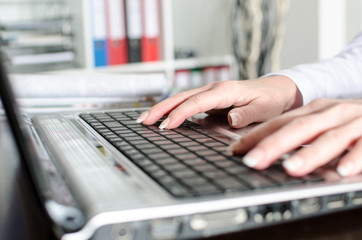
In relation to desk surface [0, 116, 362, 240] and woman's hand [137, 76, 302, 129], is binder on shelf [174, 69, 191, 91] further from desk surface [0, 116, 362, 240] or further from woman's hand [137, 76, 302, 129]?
desk surface [0, 116, 362, 240]

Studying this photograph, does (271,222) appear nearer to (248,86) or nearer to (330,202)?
(330,202)

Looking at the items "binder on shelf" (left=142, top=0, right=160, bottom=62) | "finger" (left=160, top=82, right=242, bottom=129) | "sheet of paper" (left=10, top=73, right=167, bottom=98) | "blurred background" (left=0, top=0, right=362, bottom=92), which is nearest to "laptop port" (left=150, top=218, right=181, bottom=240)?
"finger" (left=160, top=82, right=242, bottom=129)

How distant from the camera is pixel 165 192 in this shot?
35cm

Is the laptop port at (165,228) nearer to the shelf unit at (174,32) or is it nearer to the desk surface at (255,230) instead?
the desk surface at (255,230)

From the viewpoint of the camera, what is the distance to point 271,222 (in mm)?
346

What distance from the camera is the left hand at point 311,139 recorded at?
40 centimetres

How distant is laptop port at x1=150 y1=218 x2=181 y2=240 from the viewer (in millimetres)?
316

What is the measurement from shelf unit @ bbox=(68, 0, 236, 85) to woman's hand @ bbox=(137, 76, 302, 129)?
4.97 ft

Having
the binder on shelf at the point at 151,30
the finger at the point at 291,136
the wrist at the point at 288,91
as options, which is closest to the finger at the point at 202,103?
the wrist at the point at 288,91

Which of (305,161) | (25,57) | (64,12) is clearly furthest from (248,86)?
(64,12)

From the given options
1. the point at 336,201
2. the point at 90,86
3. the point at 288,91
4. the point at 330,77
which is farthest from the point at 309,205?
the point at 90,86

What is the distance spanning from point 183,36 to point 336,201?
2.48 metres

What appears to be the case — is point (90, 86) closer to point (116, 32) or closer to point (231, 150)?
point (231, 150)

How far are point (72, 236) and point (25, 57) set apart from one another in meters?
1.86
